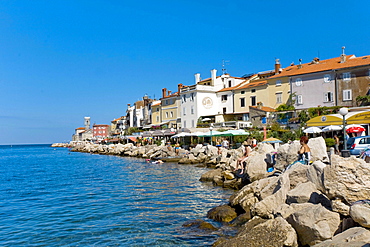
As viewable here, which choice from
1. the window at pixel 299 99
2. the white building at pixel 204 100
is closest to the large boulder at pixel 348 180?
the window at pixel 299 99

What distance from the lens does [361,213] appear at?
6586 mm

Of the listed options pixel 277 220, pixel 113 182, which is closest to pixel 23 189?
pixel 113 182

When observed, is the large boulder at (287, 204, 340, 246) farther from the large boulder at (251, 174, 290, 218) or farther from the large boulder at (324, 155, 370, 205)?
the large boulder at (251, 174, 290, 218)

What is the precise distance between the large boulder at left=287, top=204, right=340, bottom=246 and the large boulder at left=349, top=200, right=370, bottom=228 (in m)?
0.54

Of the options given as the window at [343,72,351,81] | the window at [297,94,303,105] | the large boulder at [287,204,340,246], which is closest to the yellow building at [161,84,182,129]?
the window at [297,94,303,105]

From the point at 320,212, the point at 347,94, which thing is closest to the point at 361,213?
the point at 320,212

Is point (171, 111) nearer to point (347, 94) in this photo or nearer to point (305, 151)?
point (347, 94)

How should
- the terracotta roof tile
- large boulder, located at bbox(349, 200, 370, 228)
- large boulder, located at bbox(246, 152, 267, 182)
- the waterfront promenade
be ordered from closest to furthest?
large boulder, located at bbox(349, 200, 370, 228) → the waterfront promenade → large boulder, located at bbox(246, 152, 267, 182) → the terracotta roof tile

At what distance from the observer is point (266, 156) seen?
1736cm

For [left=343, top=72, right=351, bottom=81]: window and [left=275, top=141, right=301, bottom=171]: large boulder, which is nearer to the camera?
[left=275, top=141, right=301, bottom=171]: large boulder

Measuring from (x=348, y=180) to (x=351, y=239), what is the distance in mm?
1817

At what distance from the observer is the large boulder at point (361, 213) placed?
21.4ft

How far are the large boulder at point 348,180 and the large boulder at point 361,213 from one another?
1.99ft

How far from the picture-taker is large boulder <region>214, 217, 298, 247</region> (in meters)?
7.41
